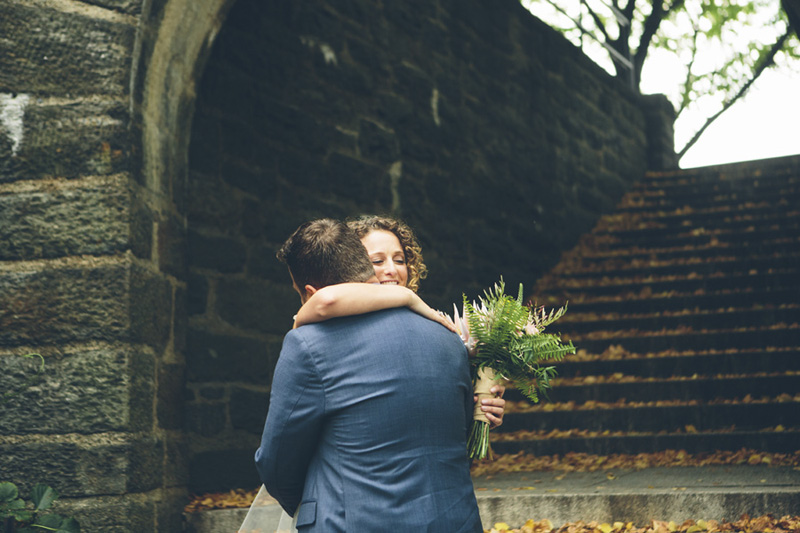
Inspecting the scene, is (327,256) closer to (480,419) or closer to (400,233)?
(480,419)

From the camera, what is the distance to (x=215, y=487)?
5039 mm

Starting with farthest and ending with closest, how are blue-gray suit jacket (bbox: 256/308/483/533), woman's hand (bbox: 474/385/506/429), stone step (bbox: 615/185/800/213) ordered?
1. stone step (bbox: 615/185/800/213)
2. woman's hand (bbox: 474/385/506/429)
3. blue-gray suit jacket (bbox: 256/308/483/533)

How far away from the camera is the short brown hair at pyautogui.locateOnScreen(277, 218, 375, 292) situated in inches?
78.1

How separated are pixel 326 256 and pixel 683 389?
203 inches

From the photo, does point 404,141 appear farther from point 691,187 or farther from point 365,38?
point 691,187

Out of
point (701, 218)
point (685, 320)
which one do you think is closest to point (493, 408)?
point (685, 320)

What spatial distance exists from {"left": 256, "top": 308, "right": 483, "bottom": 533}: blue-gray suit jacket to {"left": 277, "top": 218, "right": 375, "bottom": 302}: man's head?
0.11 metres

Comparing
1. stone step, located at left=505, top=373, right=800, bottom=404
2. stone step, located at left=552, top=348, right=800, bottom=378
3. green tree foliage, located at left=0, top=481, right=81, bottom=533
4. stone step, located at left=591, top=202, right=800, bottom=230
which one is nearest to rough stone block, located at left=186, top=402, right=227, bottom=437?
green tree foliage, located at left=0, top=481, right=81, bottom=533

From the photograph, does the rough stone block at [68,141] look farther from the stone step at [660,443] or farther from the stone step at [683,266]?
the stone step at [683,266]

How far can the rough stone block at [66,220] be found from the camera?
369 cm

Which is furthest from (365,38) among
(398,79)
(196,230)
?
(196,230)

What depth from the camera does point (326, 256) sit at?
6.51 feet

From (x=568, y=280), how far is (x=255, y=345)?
4.68 meters

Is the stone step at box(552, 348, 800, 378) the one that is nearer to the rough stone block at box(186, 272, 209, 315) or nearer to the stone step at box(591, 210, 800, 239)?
the stone step at box(591, 210, 800, 239)
